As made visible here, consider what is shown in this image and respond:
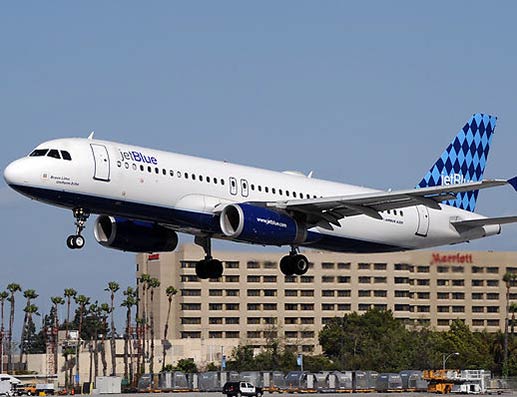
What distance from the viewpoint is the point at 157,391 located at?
Result: 12031 centimetres

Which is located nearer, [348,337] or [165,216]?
[165,216]

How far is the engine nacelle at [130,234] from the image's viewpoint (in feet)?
198

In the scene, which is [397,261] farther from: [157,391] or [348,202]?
[348,202]

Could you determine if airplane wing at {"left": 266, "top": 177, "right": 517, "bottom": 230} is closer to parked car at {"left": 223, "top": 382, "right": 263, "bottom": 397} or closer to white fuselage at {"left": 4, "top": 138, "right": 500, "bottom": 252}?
white fuselage at {"left": 4, "top": 138, "right": 500, "bottom": 252}

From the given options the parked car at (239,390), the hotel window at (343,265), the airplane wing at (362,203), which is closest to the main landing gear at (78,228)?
the airplane wing at (362,203)

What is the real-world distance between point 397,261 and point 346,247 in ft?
397

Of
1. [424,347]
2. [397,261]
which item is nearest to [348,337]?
[397,261]

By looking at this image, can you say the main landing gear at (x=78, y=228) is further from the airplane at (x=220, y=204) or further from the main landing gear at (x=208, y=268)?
the main landing gear at (x=208, y=268)

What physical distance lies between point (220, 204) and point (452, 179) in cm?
2127

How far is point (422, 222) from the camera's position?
67938 mm

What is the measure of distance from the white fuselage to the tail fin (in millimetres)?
9028

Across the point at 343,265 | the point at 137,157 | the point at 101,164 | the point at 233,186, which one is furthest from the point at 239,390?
the point at 343,265

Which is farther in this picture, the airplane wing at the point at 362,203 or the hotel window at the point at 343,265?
the hotel window at the point at 343,265

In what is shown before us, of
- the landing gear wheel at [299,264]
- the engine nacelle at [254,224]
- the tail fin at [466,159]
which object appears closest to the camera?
the engine nacelle at [254,224]
